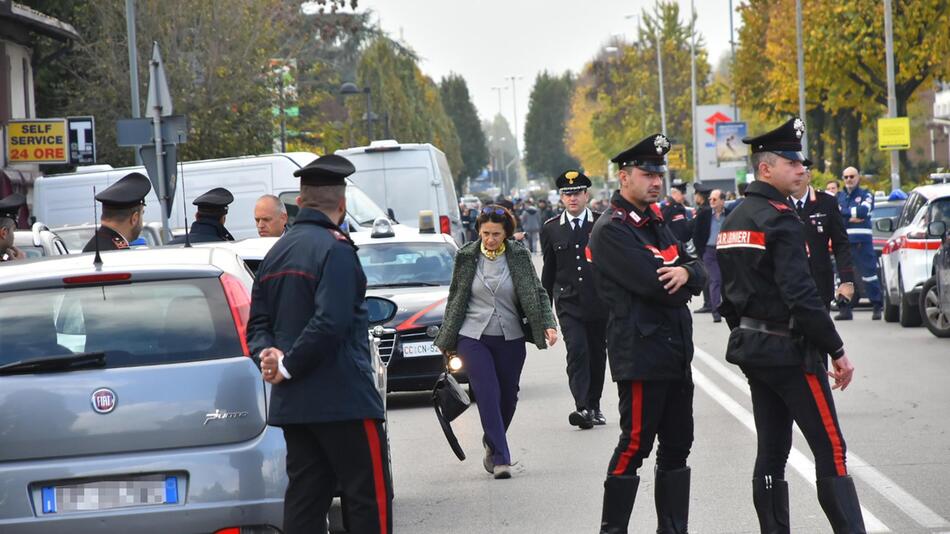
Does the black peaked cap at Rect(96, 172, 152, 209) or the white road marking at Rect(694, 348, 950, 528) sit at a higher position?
the black peaked cap at Rect(96, 172, 152, 209)

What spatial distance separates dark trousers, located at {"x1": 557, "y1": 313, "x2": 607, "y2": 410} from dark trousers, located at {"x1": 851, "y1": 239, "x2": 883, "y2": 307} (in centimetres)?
1123

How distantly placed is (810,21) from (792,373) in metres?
42.3

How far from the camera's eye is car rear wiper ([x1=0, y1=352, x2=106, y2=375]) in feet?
20.1

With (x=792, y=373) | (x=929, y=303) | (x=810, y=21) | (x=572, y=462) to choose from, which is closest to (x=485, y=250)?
(x=572, y=462)

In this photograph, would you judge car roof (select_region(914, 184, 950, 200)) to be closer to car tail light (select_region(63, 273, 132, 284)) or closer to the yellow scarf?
the yellow scarf

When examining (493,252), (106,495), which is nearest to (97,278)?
(106,495)

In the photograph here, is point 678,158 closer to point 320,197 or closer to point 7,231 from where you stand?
point 7,231

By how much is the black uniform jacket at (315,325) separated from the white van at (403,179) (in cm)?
2332

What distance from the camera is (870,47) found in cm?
4241

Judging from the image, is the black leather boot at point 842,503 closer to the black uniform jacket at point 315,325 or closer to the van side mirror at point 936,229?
the black uniform jacket at point 315,325

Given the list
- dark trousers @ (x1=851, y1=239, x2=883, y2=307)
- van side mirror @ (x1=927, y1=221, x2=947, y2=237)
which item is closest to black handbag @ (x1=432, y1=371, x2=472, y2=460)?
van side mirror @ (x1=927, y1=221, x2=947, y2=237)

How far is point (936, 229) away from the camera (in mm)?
17078

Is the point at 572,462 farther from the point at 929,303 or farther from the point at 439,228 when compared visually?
the point at 439,228

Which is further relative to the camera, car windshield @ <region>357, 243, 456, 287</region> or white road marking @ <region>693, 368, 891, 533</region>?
car windshield @ <region>357, 243, 456, 287</region>
